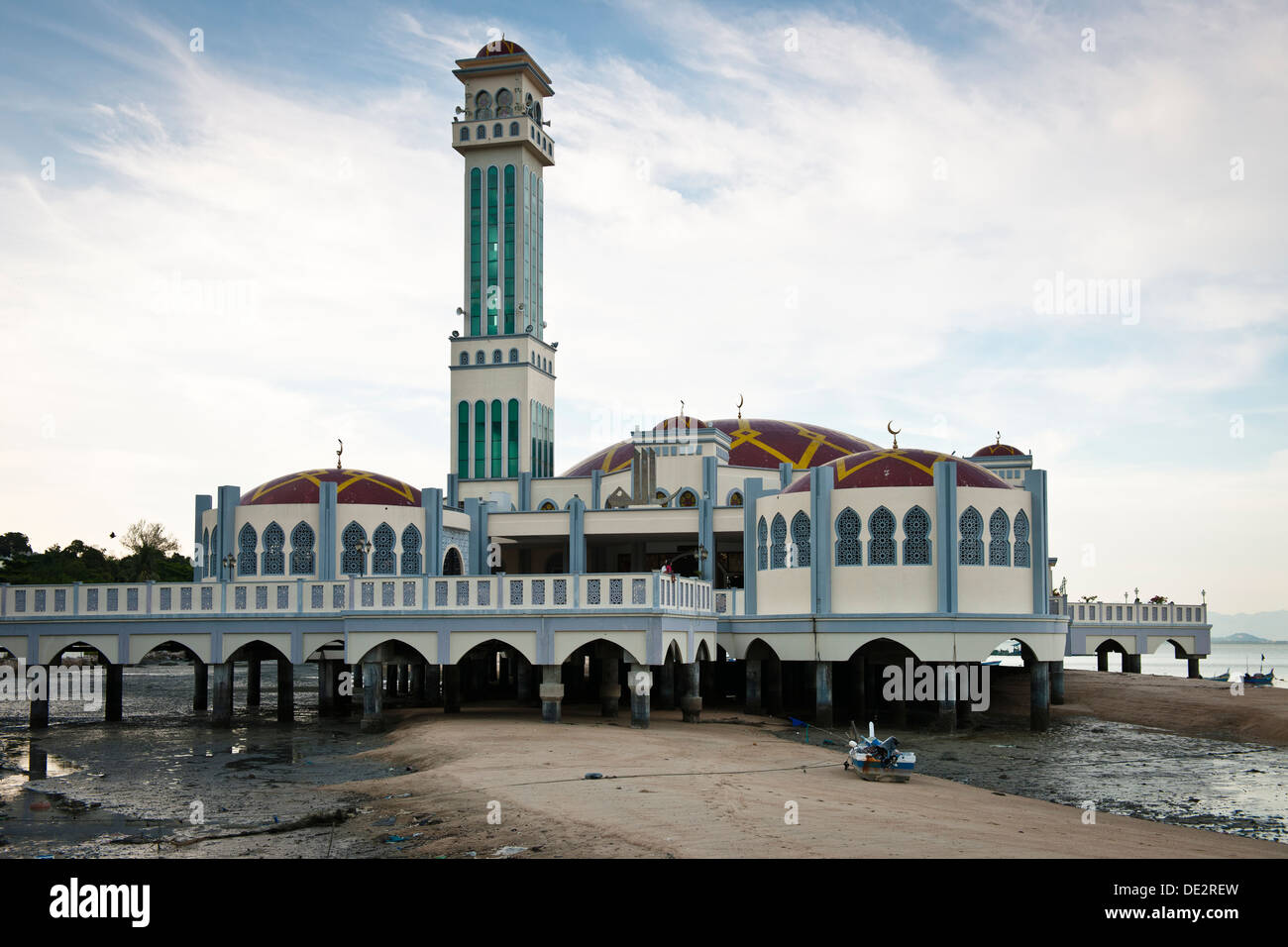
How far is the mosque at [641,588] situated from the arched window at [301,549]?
2.6 inches

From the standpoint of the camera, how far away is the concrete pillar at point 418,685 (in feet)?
152

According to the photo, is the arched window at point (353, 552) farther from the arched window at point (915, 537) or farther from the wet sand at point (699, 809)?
the arched window at point (915, 537)

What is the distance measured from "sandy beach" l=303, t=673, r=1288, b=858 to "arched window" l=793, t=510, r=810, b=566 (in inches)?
269

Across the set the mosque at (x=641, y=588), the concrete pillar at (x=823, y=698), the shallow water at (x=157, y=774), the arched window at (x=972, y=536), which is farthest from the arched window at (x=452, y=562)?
the arched window at (x=972, y=536)

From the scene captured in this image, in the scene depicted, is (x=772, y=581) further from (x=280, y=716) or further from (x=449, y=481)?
(x=449, y=481)

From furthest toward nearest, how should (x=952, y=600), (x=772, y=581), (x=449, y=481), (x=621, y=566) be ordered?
(x=449, y=481)
(x=621, y=566)
(x=772, y=581)
(x=952, y=600)

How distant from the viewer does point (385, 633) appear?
34875 millimetres

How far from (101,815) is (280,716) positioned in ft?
59.4

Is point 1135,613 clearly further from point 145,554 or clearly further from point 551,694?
point 145,554

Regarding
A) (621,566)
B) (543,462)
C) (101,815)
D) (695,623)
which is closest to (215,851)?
(101,815)

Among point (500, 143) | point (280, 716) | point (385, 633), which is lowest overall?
point (280, 716)

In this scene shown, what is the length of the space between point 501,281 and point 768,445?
1691cm

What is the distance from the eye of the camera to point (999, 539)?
37812 millimetres

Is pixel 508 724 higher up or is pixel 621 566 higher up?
pixel 621 566
